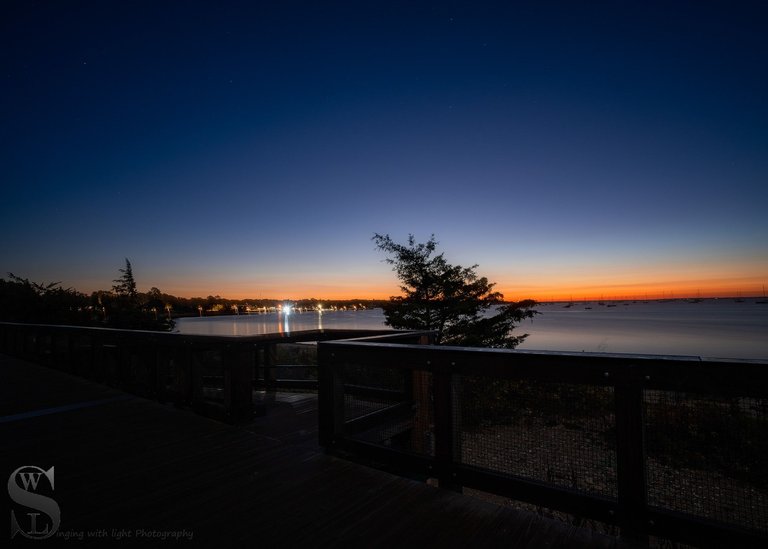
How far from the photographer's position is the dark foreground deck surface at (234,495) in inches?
94.7

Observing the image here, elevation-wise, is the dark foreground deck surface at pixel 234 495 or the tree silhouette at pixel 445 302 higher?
the tree silhouette at pixel 445 302

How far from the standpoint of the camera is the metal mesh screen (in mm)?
3976

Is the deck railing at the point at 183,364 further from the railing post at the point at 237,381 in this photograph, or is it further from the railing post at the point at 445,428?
the railing post at the point at 445,428

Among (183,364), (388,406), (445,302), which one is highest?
(445,302)

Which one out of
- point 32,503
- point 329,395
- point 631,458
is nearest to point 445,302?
point 329,395

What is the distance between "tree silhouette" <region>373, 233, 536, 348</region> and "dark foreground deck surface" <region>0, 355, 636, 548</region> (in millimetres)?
12832

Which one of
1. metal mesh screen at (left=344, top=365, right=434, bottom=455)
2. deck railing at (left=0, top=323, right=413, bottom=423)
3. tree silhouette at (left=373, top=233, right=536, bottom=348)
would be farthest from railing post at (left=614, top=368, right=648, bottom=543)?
tree silhouette at (left=373, top=233, right=536, bottom=348)

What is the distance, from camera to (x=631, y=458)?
7.31 ft

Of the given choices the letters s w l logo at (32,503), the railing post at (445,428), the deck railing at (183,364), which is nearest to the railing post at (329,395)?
the railing post at (445,428)

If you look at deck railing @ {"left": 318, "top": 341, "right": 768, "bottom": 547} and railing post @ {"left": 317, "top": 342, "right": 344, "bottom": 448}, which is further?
railing post @ {"left": 317, "top": 342, "right": 344, "bottom": 448}

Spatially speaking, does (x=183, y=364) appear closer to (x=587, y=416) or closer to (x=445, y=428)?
(x=445, y=428)

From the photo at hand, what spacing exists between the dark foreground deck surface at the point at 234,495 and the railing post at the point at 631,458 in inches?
5.8

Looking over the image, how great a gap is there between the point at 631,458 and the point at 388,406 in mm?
2505

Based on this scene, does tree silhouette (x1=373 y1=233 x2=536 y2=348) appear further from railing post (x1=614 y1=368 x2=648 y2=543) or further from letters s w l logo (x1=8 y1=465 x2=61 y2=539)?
railing post (x1=614 y1=368 x2=648 y2=543)
